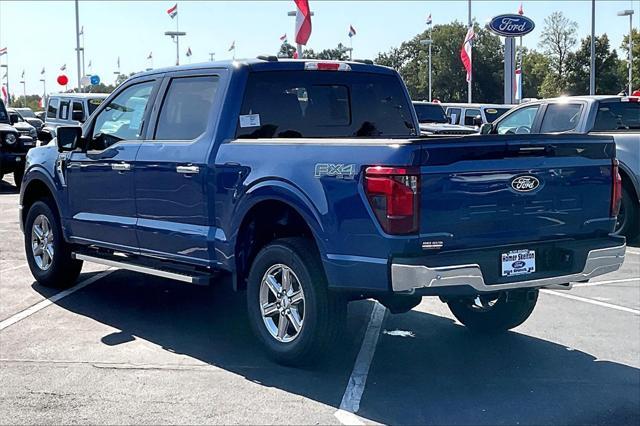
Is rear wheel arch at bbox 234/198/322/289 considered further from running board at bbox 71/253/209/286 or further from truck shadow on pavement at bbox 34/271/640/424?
truck shadow on pavement at bbox 34/271/640/424

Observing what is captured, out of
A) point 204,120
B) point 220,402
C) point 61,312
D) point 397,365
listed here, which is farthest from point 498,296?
point 61,312

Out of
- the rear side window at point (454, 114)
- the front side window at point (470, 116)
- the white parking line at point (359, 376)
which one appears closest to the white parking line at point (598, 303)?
the white parking line at point (359, 376)

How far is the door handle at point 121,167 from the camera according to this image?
22.2 feet

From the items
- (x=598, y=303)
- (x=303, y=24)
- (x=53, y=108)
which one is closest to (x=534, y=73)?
(x=53, y=108)

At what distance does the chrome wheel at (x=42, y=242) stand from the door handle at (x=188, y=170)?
7.71 ft

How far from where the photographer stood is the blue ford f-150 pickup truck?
15.9ft

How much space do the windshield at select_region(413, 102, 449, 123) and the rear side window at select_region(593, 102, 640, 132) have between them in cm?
1097

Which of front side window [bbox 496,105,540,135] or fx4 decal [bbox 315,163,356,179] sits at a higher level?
front side window [bbox 496,105,540,135]

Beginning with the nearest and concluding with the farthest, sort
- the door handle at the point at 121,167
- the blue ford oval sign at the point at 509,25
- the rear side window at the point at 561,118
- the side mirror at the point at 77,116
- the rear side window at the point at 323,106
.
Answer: the rear side window at the point at 323,106
the door handle at the point at 121,167
the rear side window at the point at 561,118
the side mirror at the point at 77,116
the blue ford oval sign at the point at 509,25

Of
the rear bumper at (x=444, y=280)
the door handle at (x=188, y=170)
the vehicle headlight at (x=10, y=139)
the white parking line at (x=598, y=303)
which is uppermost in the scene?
the vehicle headlight at (x=10, y=139)

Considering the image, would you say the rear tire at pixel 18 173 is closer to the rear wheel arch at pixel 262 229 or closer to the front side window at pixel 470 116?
the front side window at pixel 470 116

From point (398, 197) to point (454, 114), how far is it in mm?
19446

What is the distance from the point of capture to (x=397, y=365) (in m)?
5.72

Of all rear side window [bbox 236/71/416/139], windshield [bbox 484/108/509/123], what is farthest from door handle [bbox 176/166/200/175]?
windshield [bbox 484/108/509/123]
